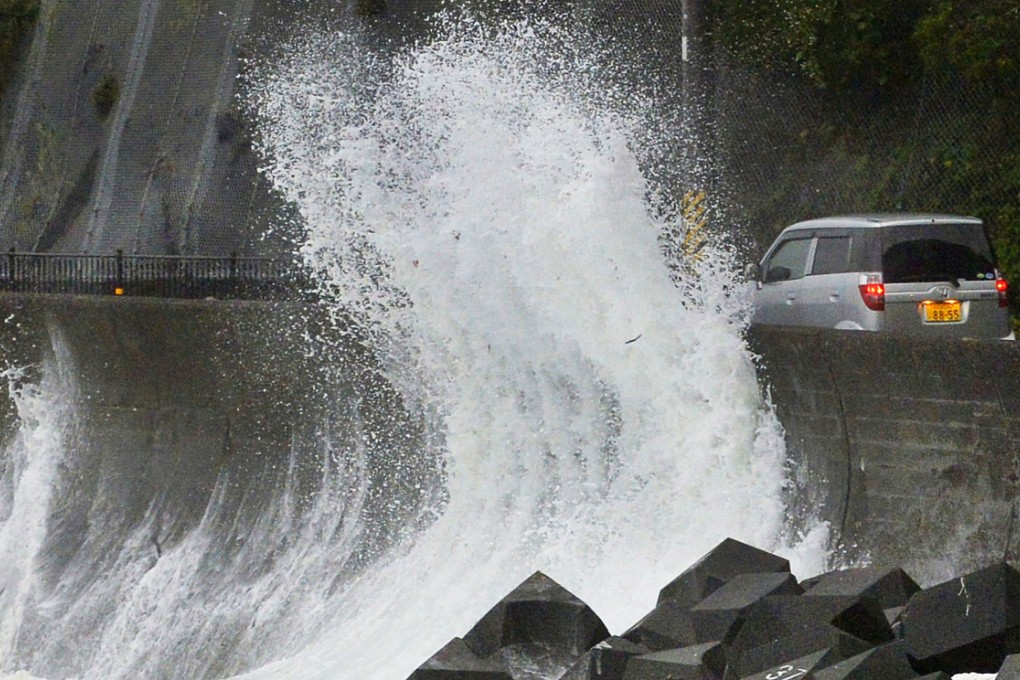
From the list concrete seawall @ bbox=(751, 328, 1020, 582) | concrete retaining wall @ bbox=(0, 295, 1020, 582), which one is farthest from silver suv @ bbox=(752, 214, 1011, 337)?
concrete seawall @ bbox=(751, 328, 1020, 582)

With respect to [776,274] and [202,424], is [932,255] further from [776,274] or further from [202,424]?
[202,424]

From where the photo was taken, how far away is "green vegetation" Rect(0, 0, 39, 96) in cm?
3438

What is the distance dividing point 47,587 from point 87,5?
25.8 meters

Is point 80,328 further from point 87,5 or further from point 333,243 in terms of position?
point 87,5

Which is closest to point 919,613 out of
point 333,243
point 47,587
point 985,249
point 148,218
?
point 333,243

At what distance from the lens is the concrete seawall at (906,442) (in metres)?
6.59

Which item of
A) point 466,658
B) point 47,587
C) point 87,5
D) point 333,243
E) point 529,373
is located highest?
point 87,5

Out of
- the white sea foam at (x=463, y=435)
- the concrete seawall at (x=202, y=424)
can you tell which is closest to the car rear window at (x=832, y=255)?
the white sea foam at (x=463, y=435)

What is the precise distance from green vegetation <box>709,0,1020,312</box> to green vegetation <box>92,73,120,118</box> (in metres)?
15.7

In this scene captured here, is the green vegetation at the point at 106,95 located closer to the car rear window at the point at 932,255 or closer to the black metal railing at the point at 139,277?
the black metal railing at the point at 139,277

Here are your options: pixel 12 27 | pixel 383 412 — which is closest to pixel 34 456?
pixel 383 412

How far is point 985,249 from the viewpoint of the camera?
13438mm

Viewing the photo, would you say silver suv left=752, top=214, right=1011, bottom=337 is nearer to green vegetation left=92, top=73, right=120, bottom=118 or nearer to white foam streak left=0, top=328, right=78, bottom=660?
white foam streak left=0, top=328, right=78, bottom=660

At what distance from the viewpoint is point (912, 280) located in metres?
13.2
